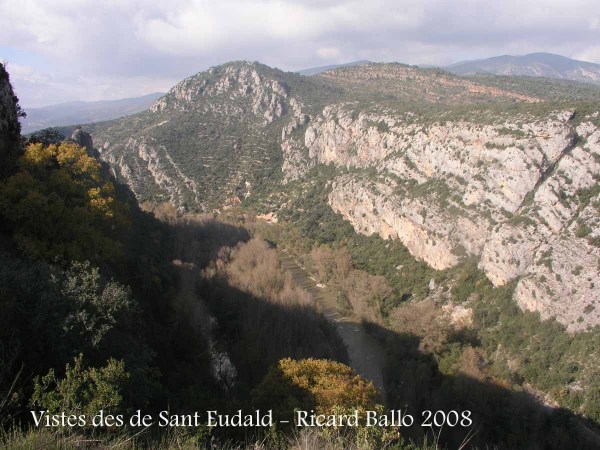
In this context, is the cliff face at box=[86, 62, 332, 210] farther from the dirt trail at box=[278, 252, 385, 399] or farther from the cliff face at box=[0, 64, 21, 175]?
the cliff face at box=[0, 64, 21, 175]

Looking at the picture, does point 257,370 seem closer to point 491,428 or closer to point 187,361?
point 187,361

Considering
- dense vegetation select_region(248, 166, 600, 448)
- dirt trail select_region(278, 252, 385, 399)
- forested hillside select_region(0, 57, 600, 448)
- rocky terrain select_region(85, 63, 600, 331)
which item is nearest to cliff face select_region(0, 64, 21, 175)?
forested hillside select_region(0, 57, 600, 448)

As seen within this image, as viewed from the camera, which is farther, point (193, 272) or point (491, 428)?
point (193, 272)

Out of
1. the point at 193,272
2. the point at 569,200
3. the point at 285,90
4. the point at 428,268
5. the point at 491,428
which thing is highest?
the point at 285,90

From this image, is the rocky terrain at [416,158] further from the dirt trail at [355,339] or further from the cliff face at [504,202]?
the dirt trail at [355,339]

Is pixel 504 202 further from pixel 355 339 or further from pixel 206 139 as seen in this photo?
pixel 206 139

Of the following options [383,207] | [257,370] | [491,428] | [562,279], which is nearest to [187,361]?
[257,370]
